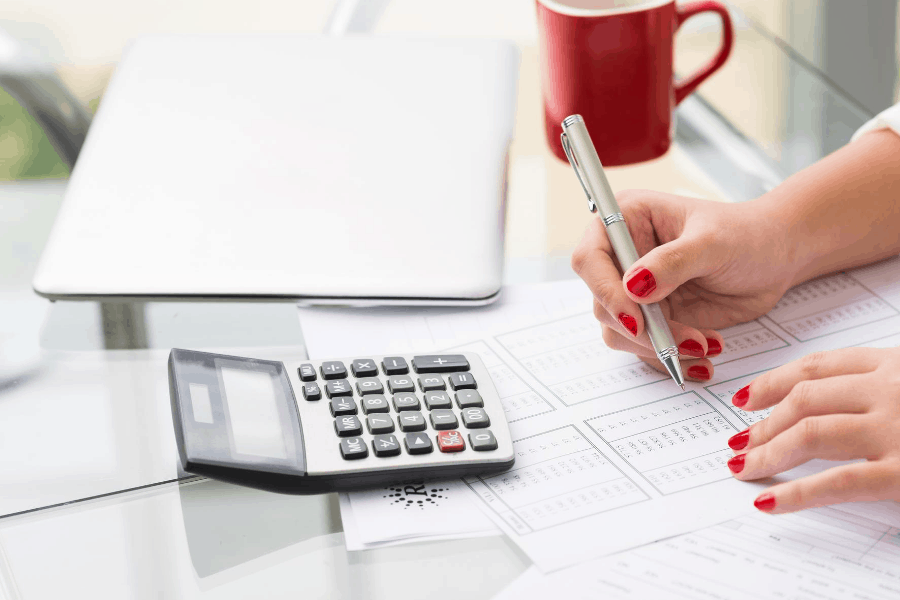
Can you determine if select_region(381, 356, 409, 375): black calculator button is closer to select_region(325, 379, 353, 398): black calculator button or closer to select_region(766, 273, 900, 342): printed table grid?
select_region(325, 379, 353, 398): black calculator button

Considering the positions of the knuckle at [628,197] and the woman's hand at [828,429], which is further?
the knuckle at [628,197]

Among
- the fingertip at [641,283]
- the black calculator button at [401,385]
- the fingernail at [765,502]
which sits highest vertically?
the fingertip at [641,283]

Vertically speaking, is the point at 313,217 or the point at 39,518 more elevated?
the point at 313,217

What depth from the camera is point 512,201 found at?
31.4 inches

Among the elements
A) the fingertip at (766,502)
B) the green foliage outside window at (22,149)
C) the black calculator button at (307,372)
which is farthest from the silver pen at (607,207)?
the green foliage outside window at (22,149)

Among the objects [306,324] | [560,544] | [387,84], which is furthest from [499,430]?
[387,84]

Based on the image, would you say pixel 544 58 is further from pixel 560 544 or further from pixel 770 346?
pixel 560 544

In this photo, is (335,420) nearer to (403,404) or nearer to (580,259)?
(403,404)

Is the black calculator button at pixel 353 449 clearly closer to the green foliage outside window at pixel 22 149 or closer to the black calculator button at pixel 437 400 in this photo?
the black calculator button at pixel 437 400

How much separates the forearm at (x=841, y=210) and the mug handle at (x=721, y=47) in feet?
0.56

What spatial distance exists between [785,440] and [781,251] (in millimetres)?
195

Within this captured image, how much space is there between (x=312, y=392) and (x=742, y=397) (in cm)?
25

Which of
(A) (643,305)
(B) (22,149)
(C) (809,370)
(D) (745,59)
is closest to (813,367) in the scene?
(C) (809,370)

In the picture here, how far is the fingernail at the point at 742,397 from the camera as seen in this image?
0.54 meters
